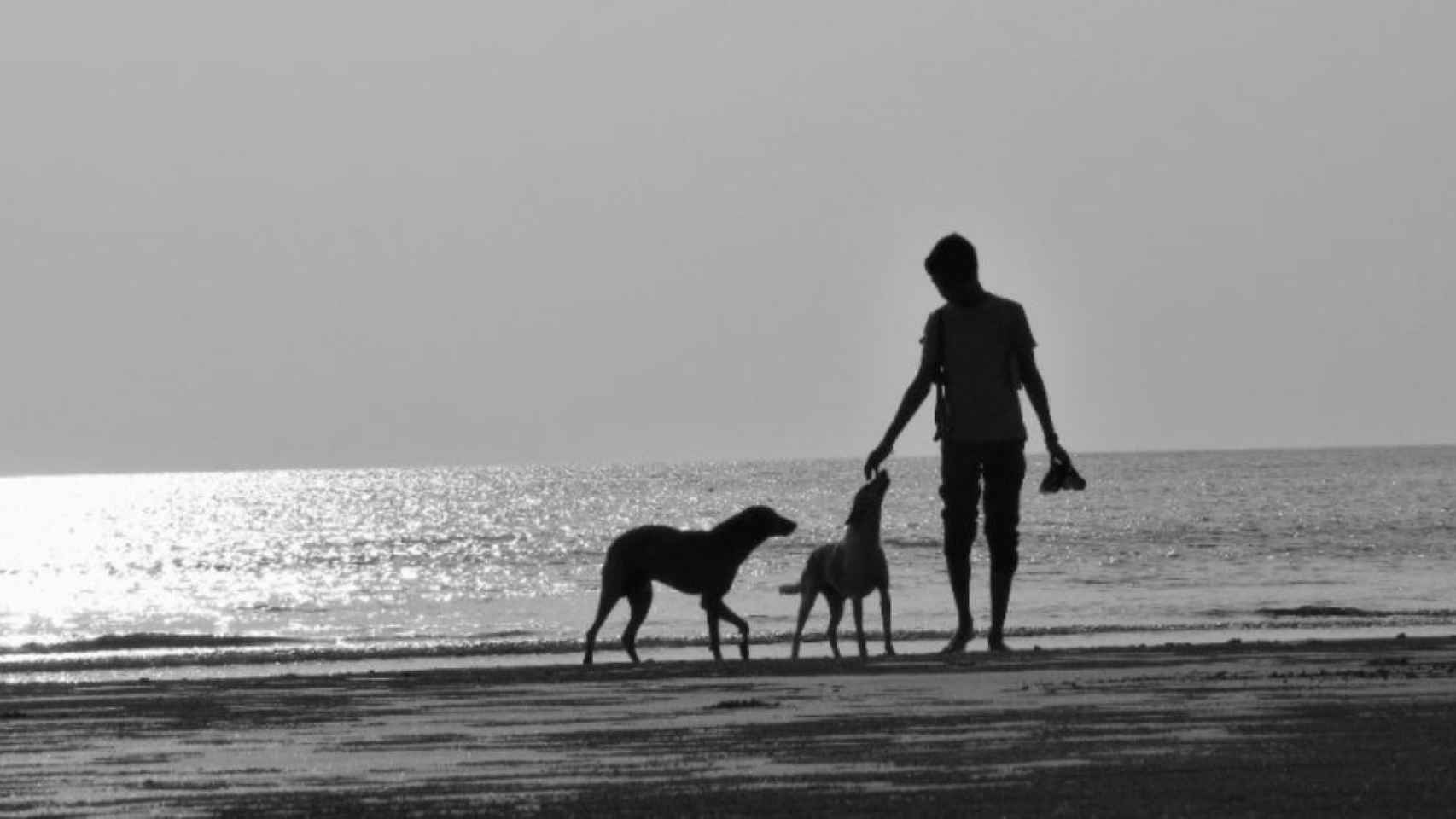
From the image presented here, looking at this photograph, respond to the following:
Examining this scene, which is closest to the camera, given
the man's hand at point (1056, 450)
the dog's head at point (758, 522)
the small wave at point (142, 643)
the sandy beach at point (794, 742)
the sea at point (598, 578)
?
the sandy beach at point (794, 742)

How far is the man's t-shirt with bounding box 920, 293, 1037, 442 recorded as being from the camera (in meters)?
11.0

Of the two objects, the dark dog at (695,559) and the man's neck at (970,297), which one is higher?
the man's neck at (970,297)

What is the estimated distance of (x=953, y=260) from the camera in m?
10.9

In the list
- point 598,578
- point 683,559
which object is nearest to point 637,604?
point 683,559

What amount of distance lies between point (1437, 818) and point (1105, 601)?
28.0 meters

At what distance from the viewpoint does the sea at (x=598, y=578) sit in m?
22.0

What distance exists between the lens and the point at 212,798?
605 cm

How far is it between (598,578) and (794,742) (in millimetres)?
41243

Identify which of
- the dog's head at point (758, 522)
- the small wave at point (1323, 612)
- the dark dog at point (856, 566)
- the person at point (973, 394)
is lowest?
the small wave at point (1323, 612)

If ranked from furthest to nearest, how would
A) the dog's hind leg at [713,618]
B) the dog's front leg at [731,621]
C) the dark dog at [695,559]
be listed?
the dark dog at [695,559]
the dog's hind leg at [713,618]
the dog's front leg at [731,621]

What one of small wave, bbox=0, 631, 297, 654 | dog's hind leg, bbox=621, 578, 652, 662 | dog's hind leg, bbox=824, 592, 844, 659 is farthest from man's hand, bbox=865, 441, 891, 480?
small wave, bbox=0, 631, 297, 654

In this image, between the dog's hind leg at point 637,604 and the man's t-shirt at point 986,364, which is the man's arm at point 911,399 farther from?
the dog's hind leg at point 637,604

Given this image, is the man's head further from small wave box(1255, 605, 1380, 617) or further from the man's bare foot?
small wave box(1255, 605, 1380, 617)

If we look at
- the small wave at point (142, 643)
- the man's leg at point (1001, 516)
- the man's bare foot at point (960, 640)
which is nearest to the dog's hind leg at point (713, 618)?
the man's leg at point (1001, 516)
